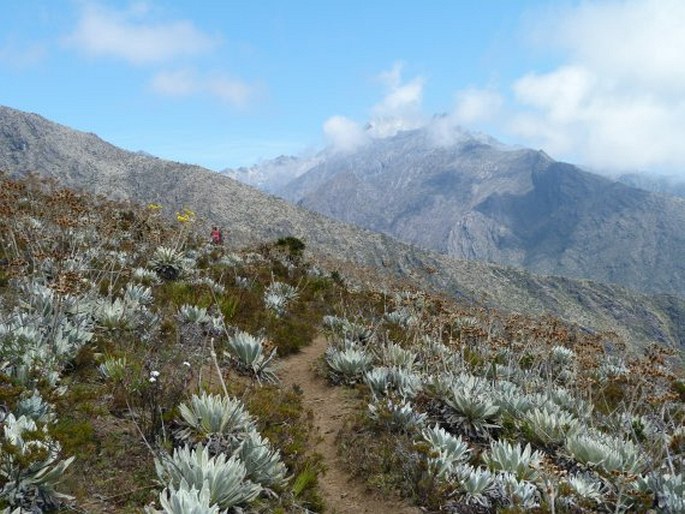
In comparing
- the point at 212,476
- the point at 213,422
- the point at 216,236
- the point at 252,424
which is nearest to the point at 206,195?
the point at 216,236

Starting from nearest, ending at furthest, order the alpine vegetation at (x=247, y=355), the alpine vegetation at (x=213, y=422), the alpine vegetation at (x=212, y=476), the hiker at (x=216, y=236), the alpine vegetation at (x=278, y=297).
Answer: the alpine vegetation at (x=212, y=476) → the alpine vegetation at (x=213, y=422) → the alpine vegetation at (x=247, y=355) → the alpine vegetation at (x=278, y=297) → the hiker at (x=216, y=236)

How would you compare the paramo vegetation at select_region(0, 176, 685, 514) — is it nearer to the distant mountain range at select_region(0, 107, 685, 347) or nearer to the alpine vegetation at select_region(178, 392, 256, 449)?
the alpine vegetation at select_region(178, 392, 256, 449)

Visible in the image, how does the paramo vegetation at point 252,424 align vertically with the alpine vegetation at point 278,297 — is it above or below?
below

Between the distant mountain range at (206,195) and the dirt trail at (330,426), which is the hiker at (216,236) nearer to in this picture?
the dirt trail at (330,426)

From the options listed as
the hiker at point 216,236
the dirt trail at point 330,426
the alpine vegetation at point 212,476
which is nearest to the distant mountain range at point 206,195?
the hiker at point 216,236

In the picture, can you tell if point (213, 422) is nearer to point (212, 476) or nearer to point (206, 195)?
point (212, 476)

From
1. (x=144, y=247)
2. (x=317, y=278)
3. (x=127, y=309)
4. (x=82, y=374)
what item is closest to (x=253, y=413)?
(x=82, y=374)

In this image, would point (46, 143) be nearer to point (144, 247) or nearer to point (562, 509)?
point (144, 247)

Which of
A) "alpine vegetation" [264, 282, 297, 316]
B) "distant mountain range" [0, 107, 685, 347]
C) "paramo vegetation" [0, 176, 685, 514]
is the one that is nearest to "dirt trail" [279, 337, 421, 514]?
"paramo vegetation" [0, 176, 685, 514]

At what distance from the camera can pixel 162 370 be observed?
6.55 metres

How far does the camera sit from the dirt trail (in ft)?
18.5

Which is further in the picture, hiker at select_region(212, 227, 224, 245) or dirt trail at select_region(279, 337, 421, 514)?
hiker at select_region(212, 227, 224, 245)

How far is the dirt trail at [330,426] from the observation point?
A: 5.63m

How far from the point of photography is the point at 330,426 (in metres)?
7.38
